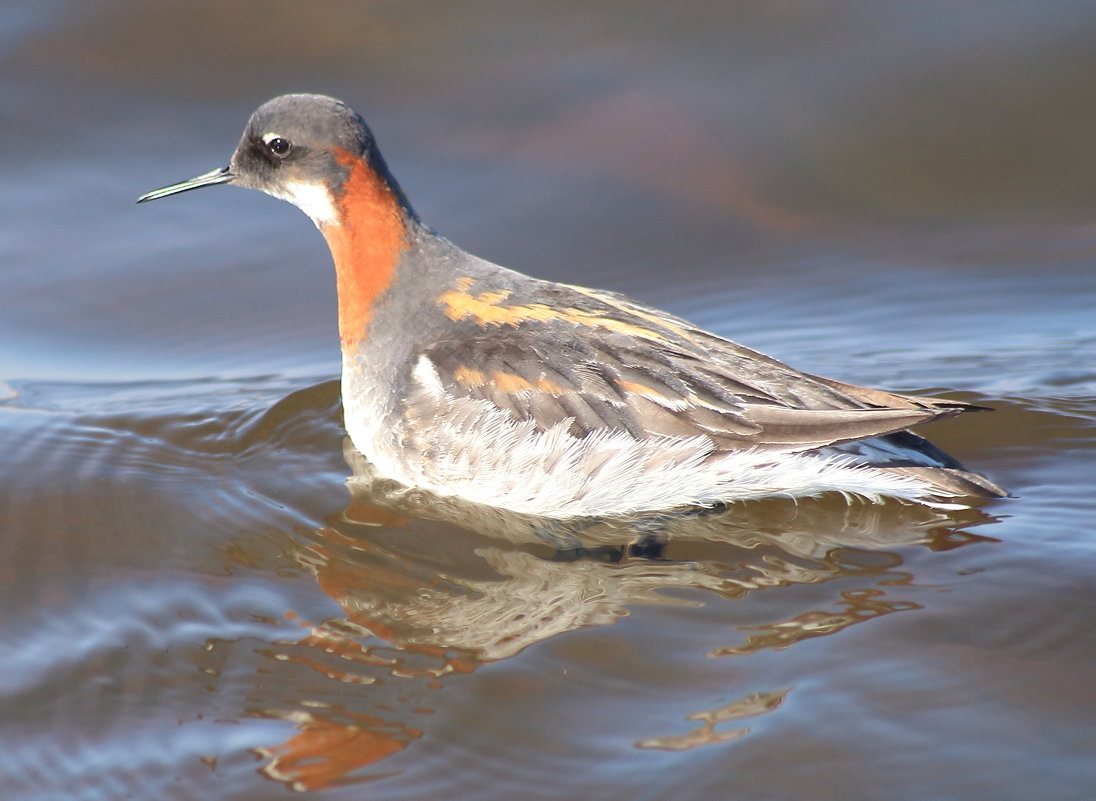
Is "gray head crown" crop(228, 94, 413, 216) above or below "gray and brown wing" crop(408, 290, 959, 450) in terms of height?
above

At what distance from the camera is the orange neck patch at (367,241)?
644 centimetres

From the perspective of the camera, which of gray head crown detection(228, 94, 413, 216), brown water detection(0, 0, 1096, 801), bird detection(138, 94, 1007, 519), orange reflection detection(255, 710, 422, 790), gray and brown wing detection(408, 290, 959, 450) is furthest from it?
gray head crown detection(228, 94, 413, 216)

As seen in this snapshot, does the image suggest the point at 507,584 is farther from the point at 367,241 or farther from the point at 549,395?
the point at 367,241

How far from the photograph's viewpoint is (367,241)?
6488 mm

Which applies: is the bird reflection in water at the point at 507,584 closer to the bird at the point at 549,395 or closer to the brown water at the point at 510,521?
the brown water at the point at 510,521

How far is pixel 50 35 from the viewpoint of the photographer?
10.1 metres

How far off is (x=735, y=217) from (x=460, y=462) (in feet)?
12.1

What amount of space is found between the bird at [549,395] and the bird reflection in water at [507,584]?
144mm

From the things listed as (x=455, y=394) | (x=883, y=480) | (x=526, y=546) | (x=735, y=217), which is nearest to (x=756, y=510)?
(x=883, y=480)

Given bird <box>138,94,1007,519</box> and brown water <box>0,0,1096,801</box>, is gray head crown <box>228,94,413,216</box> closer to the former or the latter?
bird <box>138,94,1007,519</box>

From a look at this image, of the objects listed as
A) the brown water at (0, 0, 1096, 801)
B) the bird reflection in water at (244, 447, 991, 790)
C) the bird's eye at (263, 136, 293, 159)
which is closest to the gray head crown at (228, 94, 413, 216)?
the bird's eye at (263, 136, 293, 159)

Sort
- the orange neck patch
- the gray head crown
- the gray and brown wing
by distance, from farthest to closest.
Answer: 1. the orange neck patch
2. the gray head crown
3. the gray and brown wing

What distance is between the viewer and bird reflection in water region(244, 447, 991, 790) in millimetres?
4484

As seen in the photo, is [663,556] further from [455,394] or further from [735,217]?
[735,217]
